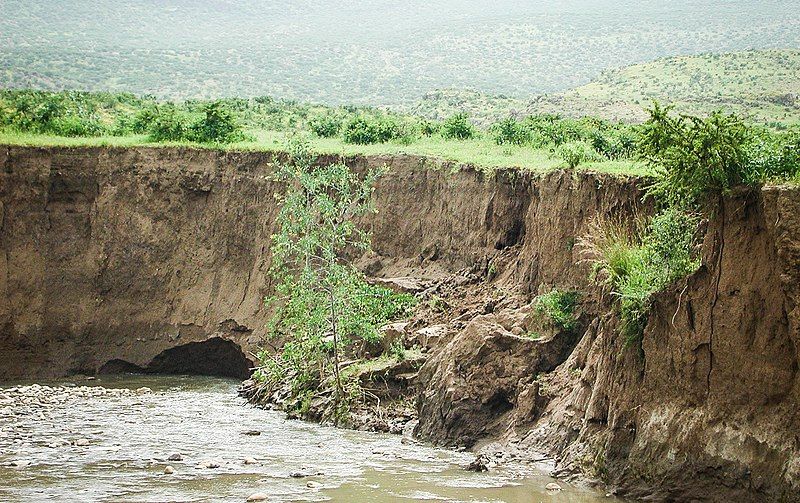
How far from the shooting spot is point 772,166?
13.7 metres

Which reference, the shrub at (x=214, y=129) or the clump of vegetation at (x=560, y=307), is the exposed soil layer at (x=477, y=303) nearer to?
the clump of vegetation at (x=560, y=307)

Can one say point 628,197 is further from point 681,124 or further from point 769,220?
point 769,220

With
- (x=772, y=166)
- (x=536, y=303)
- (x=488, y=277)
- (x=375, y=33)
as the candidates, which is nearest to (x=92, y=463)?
(x=536, y=303)

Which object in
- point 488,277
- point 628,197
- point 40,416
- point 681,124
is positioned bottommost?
point 40,416

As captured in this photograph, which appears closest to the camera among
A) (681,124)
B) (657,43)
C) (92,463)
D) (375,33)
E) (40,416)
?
(681,124)

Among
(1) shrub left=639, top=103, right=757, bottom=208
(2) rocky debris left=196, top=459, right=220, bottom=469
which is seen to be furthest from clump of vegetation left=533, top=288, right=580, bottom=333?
(2) rocky debris left=196, top=459, right=220, bottom=469

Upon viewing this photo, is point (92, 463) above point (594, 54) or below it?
below

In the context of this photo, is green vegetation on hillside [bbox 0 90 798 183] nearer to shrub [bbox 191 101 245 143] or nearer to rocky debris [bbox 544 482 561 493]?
shrub [bbox 191 101 245 143]

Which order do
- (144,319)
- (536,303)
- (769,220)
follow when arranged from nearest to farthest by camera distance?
(769,220)
(536,303)
(144,319)

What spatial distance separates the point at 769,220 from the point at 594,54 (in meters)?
94.8

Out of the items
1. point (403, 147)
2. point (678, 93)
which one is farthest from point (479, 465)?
point (678, 93)

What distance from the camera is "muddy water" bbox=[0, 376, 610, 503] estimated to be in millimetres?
15148

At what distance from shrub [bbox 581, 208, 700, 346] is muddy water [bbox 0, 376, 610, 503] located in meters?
2.44

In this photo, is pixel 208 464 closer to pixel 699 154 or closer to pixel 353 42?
pixel 699 154
